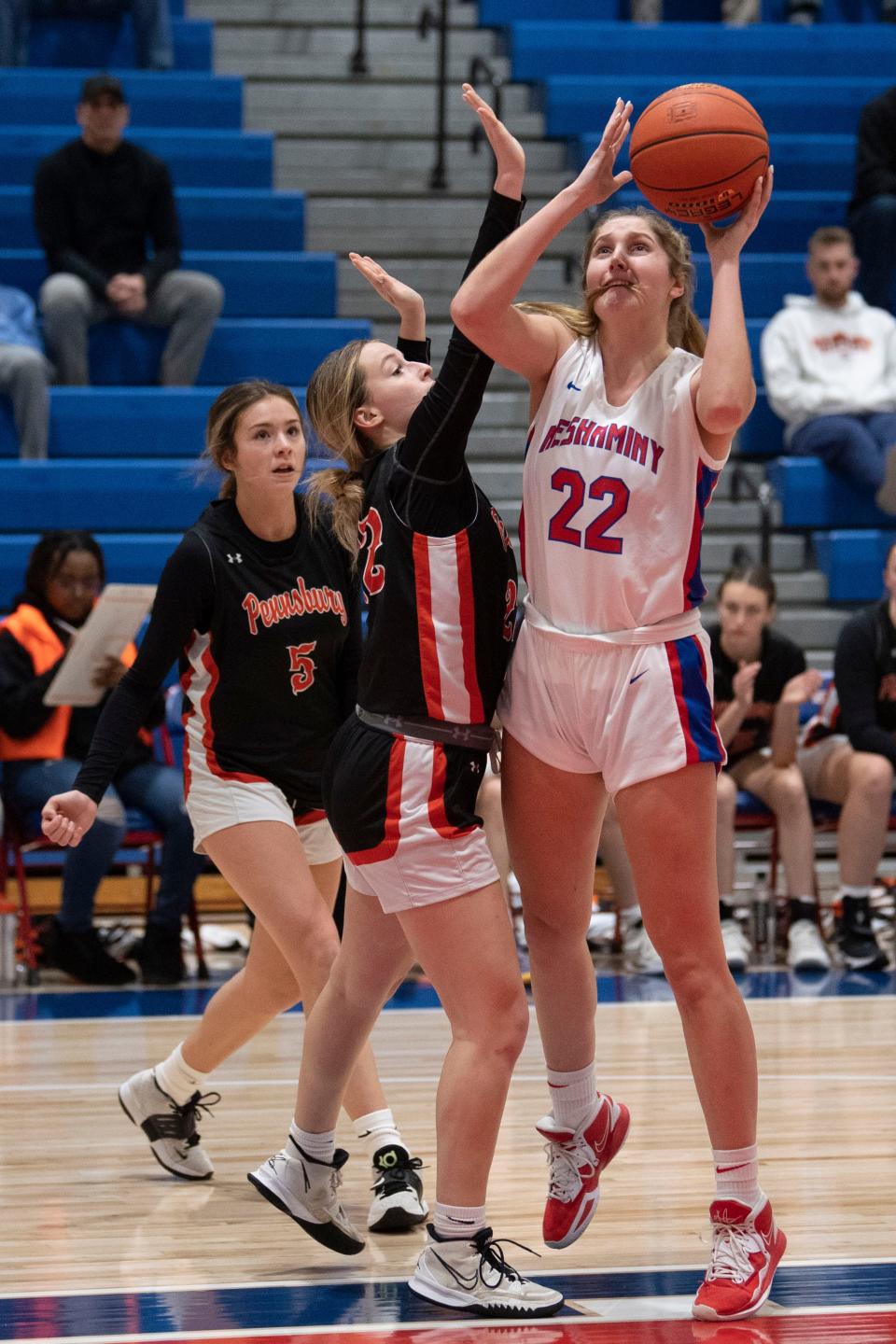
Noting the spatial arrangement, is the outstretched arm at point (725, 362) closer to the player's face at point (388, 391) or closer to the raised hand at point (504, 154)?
the raised hand at point (504, 154)

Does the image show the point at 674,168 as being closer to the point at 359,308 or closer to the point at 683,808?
the point at 683,808

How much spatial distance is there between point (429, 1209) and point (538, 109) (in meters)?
7.91

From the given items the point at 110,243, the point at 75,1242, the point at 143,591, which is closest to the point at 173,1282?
the point at 75,1242

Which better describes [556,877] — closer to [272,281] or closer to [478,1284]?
[478,1284]

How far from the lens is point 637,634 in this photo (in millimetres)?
3135

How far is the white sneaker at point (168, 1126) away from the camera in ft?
13.7

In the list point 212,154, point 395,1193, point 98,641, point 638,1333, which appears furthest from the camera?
point 212,154

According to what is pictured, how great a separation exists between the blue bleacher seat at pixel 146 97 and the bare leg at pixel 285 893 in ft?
23.1

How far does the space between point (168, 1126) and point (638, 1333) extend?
1.51m

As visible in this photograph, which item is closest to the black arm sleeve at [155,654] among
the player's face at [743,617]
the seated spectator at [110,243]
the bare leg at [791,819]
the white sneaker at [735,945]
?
the white sneaker at [735,945]

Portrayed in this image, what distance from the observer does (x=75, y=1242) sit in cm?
361

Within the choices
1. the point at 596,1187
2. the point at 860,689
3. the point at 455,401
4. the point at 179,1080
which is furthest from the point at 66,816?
the point at 860,689

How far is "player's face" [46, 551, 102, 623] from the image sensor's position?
6926mm

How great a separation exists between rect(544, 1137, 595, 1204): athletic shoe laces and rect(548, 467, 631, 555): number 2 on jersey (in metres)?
1.10
